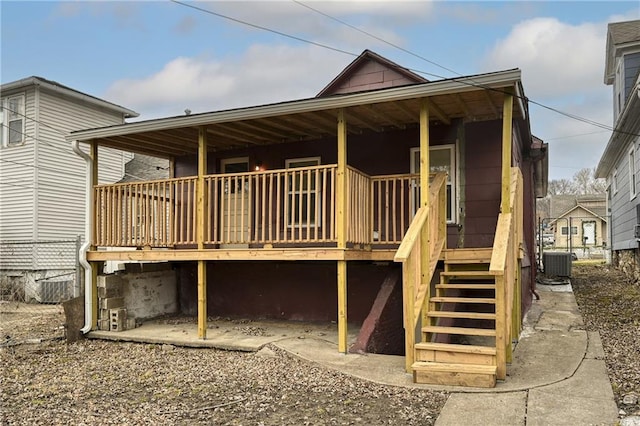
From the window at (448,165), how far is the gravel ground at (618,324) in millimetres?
2649

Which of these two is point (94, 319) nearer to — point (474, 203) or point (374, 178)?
point (374, 178)

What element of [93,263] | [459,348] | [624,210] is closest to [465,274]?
[459,348]

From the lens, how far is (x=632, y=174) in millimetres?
13008

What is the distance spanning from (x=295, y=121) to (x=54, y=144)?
36.8ft

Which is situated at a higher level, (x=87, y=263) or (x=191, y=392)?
(x=87, y=263)

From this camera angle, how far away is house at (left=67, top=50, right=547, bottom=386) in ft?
19.2

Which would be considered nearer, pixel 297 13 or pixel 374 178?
pixel 374 178

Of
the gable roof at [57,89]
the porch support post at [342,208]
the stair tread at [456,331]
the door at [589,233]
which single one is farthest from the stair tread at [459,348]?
the door at [589,233]

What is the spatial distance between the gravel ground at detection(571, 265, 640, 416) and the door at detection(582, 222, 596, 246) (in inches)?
1177

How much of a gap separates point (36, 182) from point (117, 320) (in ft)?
29.7

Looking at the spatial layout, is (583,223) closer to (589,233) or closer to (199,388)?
(589,233)

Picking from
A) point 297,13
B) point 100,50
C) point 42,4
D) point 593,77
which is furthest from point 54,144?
point 593,77

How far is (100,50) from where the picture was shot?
44.2ft

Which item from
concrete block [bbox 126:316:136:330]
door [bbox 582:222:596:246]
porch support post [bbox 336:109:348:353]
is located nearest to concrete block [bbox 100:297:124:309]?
concrete block [bbox 126:316:136:330]
